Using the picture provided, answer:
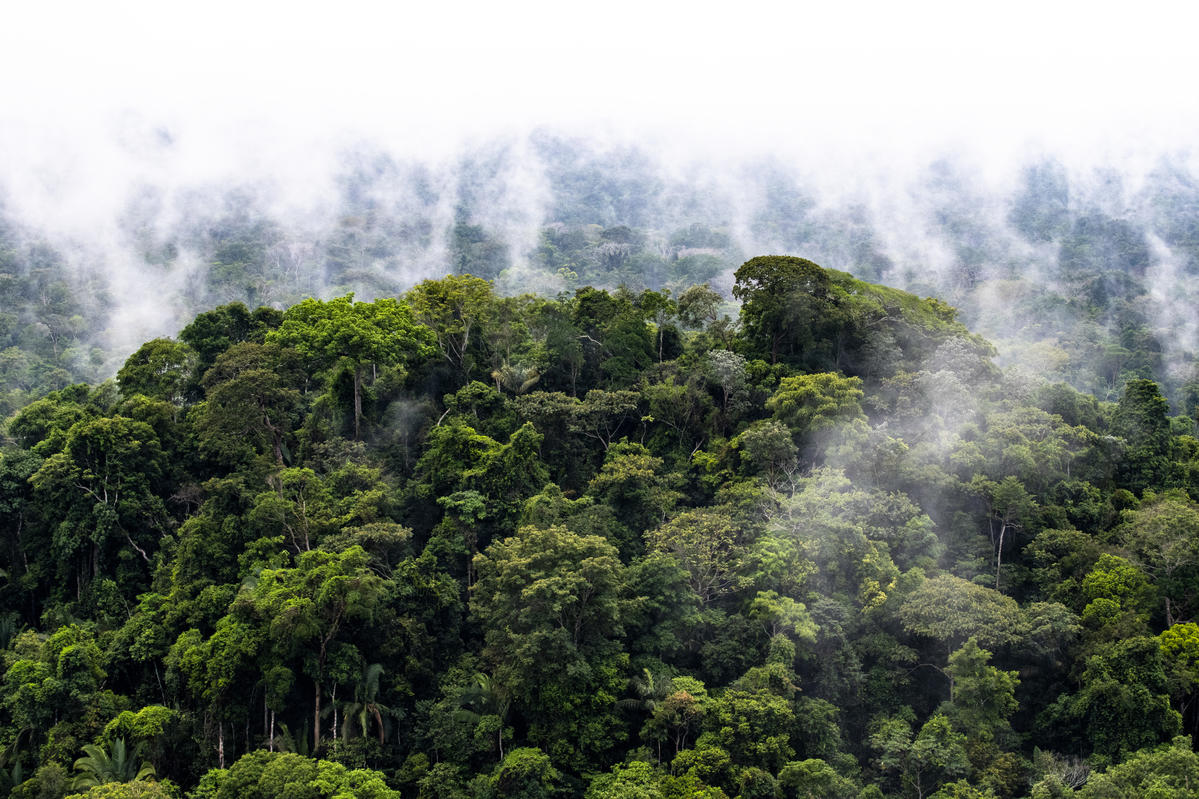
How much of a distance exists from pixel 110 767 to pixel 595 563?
11.0 metres

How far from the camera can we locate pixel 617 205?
3558 inches

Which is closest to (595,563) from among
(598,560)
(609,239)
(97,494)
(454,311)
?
(598,560)

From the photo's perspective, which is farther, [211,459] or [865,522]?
[211,459]

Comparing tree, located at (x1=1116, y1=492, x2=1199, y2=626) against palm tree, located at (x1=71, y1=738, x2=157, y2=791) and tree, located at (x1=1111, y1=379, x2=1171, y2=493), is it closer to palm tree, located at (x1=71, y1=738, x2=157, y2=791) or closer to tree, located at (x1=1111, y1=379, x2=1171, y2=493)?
tree, located at (x1=1111, y1=379, x2=1171, y2=493)

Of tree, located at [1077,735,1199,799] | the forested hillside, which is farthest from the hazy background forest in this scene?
the forested hillside

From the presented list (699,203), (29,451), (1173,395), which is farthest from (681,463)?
(699,203)

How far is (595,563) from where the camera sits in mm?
21156

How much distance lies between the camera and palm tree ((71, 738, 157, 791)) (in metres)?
18.5

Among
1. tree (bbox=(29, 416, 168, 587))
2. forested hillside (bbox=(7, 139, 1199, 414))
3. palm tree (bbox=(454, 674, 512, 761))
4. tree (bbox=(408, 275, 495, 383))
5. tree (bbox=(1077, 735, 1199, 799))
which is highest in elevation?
forested hillside (bbox=(7, 139, 1199, 414))

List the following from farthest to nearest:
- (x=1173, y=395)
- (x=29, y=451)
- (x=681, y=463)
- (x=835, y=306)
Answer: (x=1173, y=395) < (x=835, y=306) < (x=681, y=463) < (x=29, y=451)

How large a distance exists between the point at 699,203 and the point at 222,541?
72.1m

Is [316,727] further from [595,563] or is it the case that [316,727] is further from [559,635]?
[595,563]

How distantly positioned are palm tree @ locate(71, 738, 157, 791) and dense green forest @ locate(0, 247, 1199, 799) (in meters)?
0.06

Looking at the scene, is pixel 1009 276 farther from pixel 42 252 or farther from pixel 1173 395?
pixel 42 252
